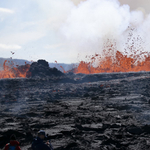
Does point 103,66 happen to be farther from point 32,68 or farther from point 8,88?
point 8,88

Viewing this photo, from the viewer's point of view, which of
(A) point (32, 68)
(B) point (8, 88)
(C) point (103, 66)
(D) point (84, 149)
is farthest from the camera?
(C) point (103, 66)

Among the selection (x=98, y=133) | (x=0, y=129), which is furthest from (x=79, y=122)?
(x=0, y=129)

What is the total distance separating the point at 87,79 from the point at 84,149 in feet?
74.2

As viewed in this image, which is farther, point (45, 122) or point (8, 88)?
point (8, 88)

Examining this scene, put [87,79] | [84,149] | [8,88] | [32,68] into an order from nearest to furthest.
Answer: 1. [84,149]
2. [8,88]
3. [87,79]
4. [32,68]

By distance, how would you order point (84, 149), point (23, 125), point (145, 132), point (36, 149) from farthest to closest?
1. point (23, 125)
2. point (145, 132)
3. point (84, 149)
4. point (36, 149)

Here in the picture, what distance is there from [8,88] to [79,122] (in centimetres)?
1686

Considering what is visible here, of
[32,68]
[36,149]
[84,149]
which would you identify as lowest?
[84,149]

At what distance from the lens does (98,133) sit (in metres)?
7.06

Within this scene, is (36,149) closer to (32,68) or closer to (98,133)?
(98,133)

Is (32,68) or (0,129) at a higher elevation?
(32,68)

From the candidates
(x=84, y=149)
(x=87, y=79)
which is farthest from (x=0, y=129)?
(x=87, y=79)

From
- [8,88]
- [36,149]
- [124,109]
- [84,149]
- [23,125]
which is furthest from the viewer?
[8,88]

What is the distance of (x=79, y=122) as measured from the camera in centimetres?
852
